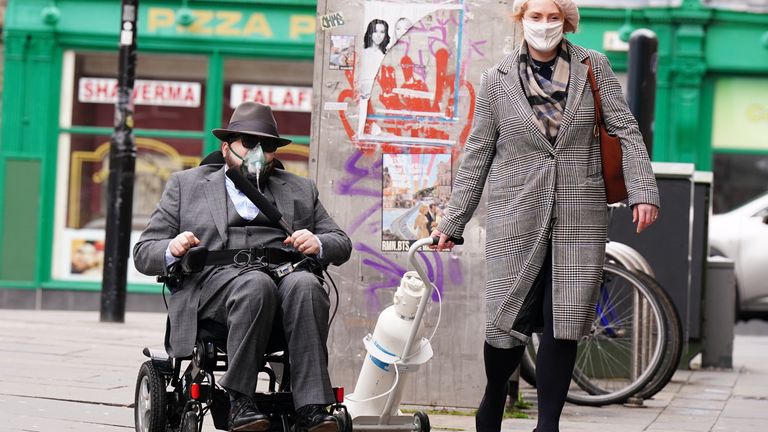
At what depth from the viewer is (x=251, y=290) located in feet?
15.7

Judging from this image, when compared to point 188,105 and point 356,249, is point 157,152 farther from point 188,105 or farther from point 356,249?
point 356,249

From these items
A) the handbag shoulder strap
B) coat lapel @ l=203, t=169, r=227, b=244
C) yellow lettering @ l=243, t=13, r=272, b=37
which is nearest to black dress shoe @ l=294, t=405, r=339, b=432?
coat lapel @ l=203, t=169, r=227, b=244

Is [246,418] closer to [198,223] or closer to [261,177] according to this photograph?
[198,223]

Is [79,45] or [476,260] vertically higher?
[79,45]

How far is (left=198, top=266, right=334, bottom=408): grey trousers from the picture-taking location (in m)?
4.71

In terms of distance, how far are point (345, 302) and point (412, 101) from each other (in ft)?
3.50

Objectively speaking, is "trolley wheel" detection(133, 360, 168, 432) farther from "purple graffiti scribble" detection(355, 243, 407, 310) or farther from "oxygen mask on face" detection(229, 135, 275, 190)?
"purple graffiti scribble" detection(355, 243, 407, 310)

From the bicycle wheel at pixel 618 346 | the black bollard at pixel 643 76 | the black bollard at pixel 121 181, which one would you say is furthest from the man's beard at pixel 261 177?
the black bollard at pixel 121 181

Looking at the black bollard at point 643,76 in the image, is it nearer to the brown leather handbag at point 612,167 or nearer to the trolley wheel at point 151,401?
the brown leather handbag at point 612,167

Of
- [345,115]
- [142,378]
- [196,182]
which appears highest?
[345,115]

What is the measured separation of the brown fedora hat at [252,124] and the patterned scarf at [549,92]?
1.03 meters

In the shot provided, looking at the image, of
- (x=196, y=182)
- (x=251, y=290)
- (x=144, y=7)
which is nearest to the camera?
(x=251, y=290)

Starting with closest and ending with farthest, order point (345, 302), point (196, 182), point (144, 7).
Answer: point (196, 182)
point (345, 302)
point (144, 7)

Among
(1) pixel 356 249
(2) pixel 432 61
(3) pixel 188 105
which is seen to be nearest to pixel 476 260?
(1) pixel 356 249
